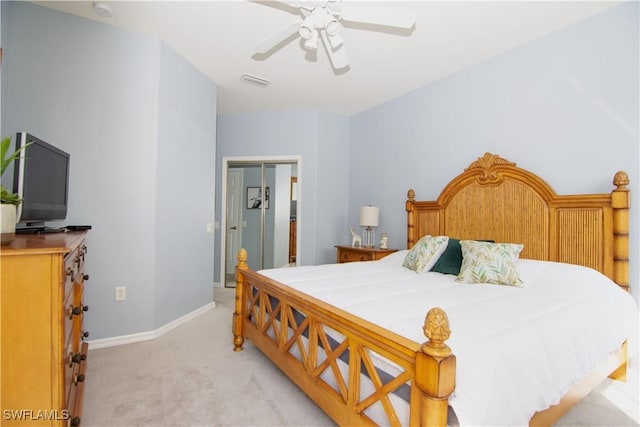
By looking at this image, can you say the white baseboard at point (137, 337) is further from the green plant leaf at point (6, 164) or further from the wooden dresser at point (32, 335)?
the wooden dresser at point (32, 335)

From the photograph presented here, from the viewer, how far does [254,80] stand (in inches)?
141

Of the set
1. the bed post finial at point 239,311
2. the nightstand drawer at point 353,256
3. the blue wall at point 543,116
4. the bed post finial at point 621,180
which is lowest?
the bed post finial at point 239,311

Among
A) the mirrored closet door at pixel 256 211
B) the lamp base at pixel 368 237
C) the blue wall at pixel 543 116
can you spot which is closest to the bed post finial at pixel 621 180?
the blue wall at pixel 543 116

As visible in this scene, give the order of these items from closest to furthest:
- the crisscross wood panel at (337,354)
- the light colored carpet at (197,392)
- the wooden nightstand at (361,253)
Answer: the crisscross wood panel at (337,354) < the light colored carpet at (197,392) < the wooden nightstand at (361,253)

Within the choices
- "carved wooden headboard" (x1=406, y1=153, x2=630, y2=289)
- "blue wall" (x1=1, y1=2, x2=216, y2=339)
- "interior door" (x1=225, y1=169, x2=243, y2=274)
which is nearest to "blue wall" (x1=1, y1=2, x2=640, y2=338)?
"blue wall" (x1=1, y1=2, x2=216, y2=339)

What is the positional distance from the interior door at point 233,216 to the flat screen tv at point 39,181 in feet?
9.18

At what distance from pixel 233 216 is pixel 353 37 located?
10.4ft

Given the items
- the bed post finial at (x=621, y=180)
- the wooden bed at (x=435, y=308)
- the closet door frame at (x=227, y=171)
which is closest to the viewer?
the wooden bed at (x=435, y=308)

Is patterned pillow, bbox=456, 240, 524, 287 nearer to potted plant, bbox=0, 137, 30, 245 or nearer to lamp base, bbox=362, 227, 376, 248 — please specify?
lamp base, bbox=362, 227, 376, 248

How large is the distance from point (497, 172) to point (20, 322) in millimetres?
3214

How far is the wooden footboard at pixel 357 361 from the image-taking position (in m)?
0.96

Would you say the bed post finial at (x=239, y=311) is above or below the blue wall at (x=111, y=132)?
below

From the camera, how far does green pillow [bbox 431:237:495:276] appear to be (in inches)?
98.1

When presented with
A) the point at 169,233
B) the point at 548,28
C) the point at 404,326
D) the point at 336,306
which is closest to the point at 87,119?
the point at 169,233
